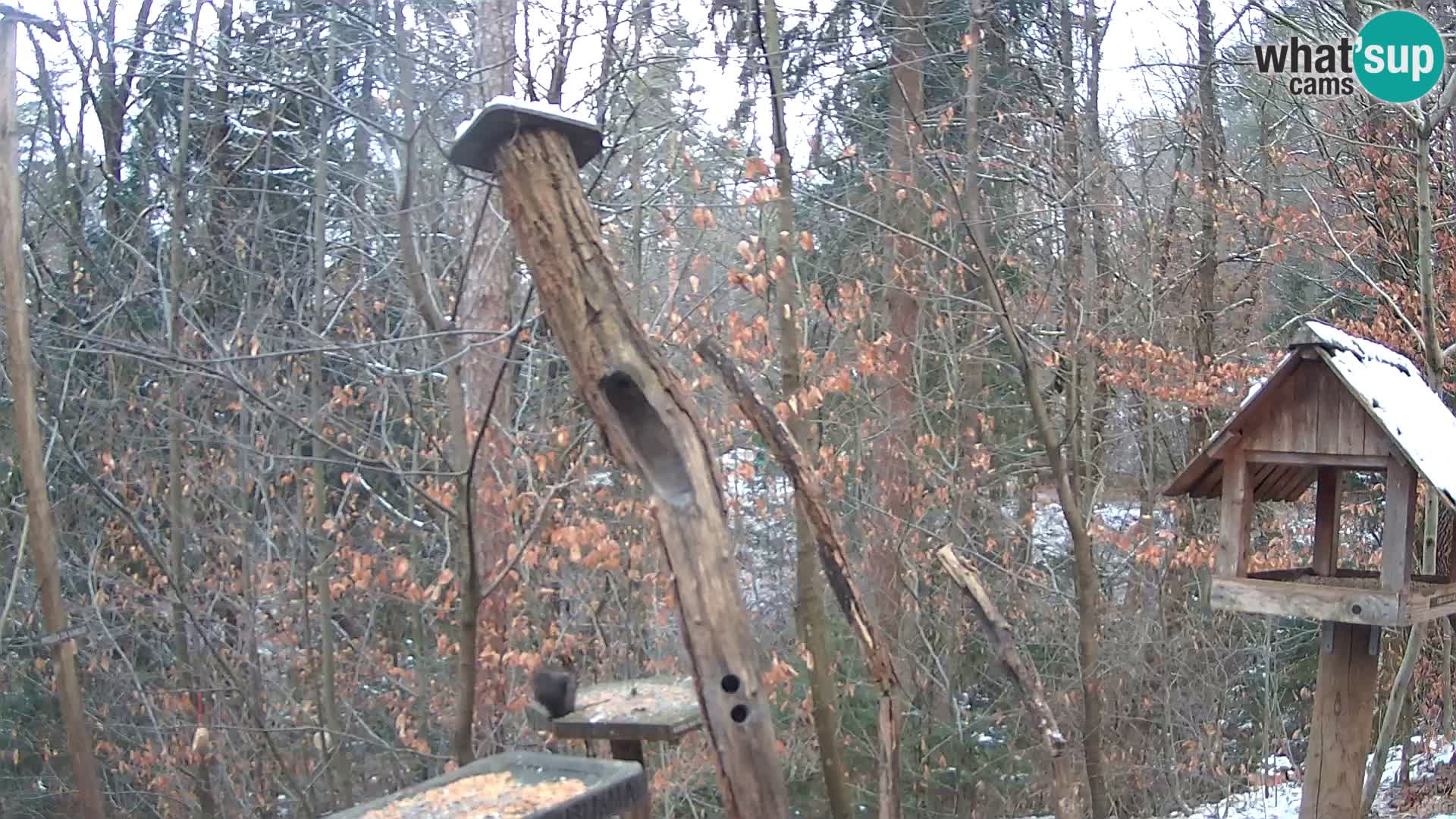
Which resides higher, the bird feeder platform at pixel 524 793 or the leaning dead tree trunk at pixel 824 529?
the leaning dead tree trunk at pixel 824 529

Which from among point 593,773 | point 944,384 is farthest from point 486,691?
point 944,384

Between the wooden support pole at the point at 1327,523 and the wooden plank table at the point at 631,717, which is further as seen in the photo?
the wooden support pole at the point at 1327,523

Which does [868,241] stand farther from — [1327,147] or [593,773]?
[593,773]

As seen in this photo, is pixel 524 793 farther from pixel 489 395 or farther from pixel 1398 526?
pixel 489 395

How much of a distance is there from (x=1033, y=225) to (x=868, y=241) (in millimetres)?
1432

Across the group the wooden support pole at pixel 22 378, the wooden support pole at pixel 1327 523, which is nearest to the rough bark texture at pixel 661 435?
the wooden support pole at pixel 1327 523

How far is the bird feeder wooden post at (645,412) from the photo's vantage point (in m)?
3.31

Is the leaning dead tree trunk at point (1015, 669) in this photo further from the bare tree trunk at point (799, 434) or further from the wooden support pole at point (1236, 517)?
the bare tree trunk at point (799, 434)

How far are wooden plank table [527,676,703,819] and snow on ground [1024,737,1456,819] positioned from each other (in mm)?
4910

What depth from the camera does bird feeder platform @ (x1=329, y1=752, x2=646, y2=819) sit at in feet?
9.61

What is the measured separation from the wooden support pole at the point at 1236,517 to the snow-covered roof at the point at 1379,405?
6 cm

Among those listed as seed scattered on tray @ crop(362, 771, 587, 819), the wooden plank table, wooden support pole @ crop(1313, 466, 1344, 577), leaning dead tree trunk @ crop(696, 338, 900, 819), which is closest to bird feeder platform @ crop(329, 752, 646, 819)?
seed scattered on tray @ crop(362, 771, 587, 819)

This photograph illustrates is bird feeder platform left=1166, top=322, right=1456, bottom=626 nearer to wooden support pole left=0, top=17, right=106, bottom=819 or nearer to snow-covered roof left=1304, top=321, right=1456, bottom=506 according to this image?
snow-covered roof left=1304, top=321, right=1456, bottom=506

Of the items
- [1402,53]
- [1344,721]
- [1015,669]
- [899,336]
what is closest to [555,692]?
[1015,669]
